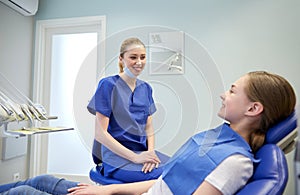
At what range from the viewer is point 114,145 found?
41.3 inches

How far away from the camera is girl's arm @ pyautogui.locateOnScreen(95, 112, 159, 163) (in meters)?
1.02

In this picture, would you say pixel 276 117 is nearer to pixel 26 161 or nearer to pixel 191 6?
pixel 191 6

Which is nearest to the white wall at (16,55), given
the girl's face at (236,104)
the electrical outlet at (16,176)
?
the electrical outlet at (16,176)

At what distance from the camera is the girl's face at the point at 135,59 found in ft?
2.83

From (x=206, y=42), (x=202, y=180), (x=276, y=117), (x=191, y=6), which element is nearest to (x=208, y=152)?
(x=202, y=180)

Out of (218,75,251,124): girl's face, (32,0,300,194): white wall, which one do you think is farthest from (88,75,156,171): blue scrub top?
(32,0,300,194): white wall

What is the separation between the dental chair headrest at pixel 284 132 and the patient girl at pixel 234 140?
0.06 feet

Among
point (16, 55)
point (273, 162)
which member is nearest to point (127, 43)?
point (273, 162)

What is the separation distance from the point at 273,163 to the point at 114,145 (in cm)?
58

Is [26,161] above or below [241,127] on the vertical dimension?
below

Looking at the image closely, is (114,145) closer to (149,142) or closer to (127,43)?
(149,142)

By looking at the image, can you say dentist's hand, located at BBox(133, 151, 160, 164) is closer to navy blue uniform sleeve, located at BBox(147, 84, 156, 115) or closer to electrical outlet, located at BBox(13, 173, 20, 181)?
navy blue uniform sleeve, located at BBox(147, 84, 156, 115)

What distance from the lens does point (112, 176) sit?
3.80ft

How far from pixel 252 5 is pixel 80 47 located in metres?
1.47
